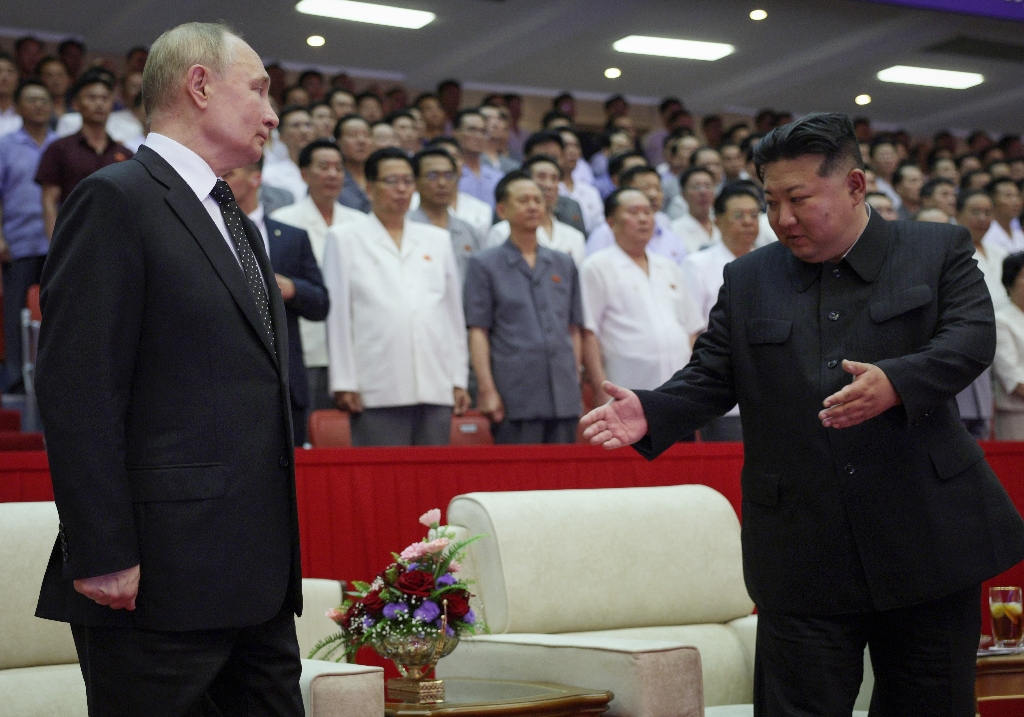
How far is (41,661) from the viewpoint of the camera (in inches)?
107

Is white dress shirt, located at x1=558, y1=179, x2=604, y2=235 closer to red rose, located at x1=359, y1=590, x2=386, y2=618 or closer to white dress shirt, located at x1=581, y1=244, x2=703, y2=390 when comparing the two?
white dress shirt, located at x1=581, y1=244, x2=703, y2=390

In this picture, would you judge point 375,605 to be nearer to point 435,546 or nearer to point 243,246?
point 435,546

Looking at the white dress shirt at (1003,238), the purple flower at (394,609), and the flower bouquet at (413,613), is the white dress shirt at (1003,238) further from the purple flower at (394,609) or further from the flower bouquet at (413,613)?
the purple flower at (394,609)

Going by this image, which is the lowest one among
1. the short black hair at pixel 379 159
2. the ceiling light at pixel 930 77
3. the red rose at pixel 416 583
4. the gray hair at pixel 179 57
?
the red rose at pixel 416 583

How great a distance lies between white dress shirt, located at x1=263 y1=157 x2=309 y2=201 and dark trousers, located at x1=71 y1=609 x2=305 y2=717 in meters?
4.52

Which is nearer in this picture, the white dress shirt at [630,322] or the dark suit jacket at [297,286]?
the dark suit jacket at [297,286]

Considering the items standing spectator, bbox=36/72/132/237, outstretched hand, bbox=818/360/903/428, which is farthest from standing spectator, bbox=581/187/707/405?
outstretched hand, bbox=818/360/903/428

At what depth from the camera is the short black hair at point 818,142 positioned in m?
2.08

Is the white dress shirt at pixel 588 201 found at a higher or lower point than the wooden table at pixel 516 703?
higher

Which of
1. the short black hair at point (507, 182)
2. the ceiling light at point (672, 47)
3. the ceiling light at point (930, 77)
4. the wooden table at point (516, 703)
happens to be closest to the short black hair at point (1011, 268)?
the short black hair at point (507, 182)

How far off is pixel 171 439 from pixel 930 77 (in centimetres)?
1023

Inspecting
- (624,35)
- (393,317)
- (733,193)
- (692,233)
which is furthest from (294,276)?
(624,35)

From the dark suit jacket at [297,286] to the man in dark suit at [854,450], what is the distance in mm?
2161

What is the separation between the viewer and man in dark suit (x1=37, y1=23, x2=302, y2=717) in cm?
163
